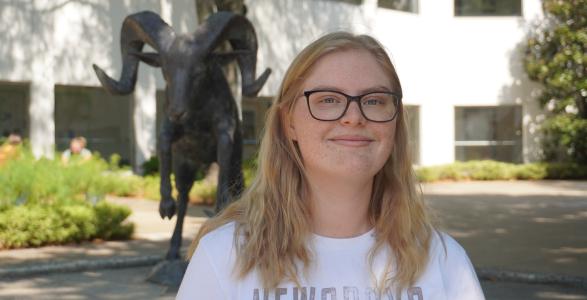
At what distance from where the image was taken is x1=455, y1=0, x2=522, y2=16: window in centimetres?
2786

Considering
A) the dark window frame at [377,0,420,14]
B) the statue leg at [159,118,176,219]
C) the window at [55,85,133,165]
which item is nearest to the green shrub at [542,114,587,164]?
the dark window frame at [377,0,420,14]

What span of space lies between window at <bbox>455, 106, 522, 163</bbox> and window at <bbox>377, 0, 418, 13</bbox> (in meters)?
3.68

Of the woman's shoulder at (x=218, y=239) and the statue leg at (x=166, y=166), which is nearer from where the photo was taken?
the woman's shoulder at (x=218, y=239)

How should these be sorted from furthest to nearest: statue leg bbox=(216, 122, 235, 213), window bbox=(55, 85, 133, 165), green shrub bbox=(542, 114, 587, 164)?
green shrub bbox=(542, 114, 587, 164), window bbox=(55, 85, 133, 165), statue leg bbox=(216, 122, 235, 213)

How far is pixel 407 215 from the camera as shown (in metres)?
2.12

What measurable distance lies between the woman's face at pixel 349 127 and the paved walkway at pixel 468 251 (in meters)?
1.36

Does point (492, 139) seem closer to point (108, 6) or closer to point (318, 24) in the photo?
point (318, 24)

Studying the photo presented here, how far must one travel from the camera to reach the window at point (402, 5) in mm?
26705

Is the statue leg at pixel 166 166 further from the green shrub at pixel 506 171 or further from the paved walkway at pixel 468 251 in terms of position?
the green shrub at pixel 506 171

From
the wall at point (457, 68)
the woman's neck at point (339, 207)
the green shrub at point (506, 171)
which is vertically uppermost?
the wall at point (457, 68)

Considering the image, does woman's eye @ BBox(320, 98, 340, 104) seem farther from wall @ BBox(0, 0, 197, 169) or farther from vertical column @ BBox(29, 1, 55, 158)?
vertical column @ BBox(29, 1, 55, 158)

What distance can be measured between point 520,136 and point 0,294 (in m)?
23.0

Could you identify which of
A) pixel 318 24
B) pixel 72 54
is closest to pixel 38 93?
pixel 72 54

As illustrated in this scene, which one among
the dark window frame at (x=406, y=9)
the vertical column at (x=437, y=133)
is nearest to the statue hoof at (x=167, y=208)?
the dark window frame at (x=406, y=9)
